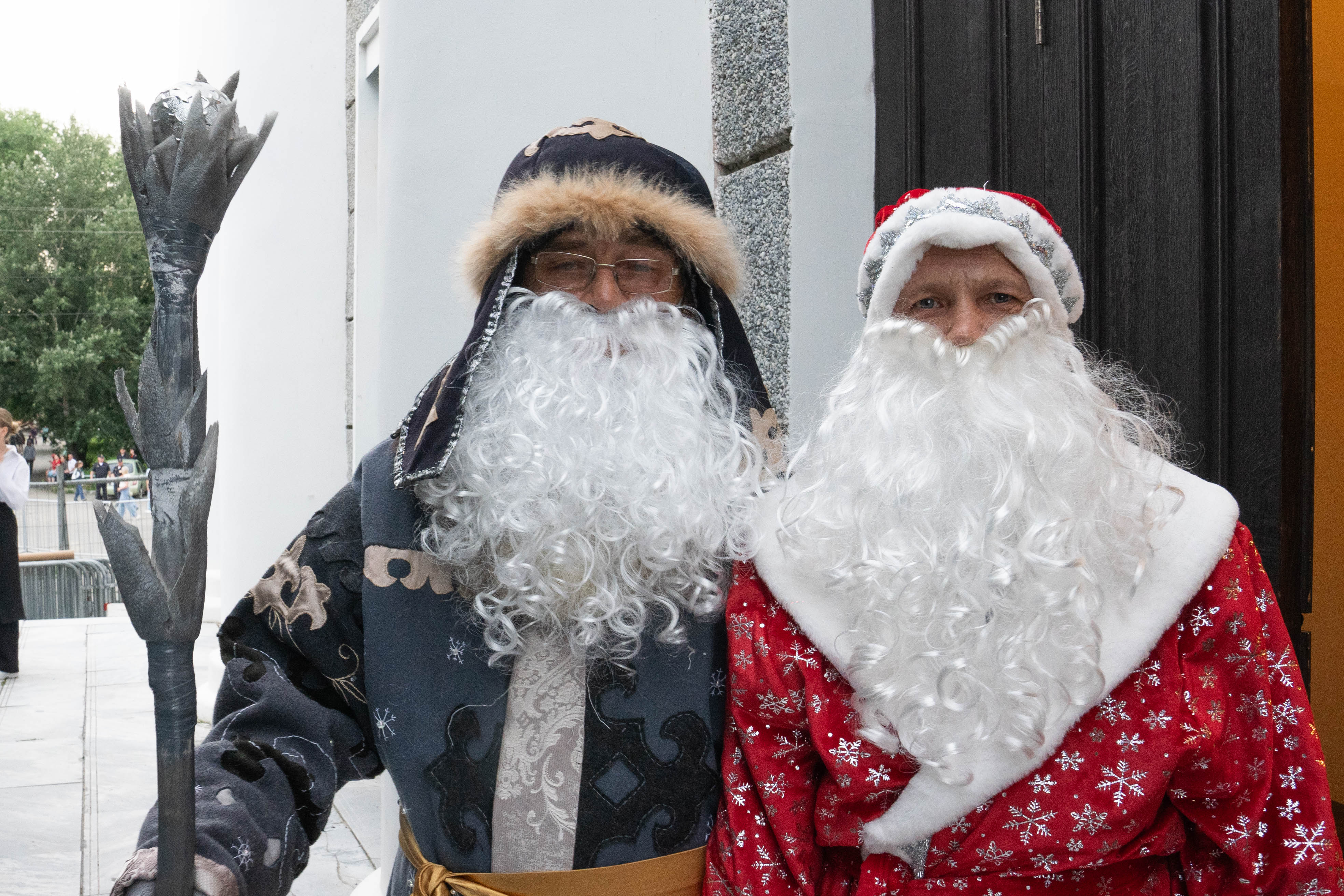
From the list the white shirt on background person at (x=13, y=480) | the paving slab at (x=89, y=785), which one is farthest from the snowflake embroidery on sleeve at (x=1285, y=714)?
the white shirt on background person at (x=13, y=480)

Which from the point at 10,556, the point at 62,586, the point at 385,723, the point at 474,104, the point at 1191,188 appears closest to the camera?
the point at 385,723

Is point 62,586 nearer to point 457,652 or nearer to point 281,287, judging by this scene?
point 281,287

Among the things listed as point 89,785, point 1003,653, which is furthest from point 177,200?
point 89,785

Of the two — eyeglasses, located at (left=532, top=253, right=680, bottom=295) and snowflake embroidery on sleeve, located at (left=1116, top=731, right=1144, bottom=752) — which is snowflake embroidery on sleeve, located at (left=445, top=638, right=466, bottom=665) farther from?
snowflake embroidery on sleeve, located at (left=1116, top=731, right=1144, bottom=752)

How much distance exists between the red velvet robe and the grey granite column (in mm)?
1473

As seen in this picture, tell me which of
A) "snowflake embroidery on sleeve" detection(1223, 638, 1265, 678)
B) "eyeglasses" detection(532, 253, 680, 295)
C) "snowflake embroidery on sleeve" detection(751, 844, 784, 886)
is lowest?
"snowflake embroidery on sleeve" detection(751, 844, 784, 886)

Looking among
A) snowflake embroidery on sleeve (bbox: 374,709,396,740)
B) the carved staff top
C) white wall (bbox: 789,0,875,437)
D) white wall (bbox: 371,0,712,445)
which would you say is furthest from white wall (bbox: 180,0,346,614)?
the carved staff top

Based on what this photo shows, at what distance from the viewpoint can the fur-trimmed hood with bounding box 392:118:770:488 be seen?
1832mm

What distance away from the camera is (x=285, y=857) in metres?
1.61

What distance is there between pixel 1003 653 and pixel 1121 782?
23cm

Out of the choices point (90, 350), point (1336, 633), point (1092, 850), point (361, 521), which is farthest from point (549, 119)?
point (90, 350)

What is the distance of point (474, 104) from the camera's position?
3260 mm

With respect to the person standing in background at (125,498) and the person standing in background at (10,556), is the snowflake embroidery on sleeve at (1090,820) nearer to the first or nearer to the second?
the person standing in background at (10,556)

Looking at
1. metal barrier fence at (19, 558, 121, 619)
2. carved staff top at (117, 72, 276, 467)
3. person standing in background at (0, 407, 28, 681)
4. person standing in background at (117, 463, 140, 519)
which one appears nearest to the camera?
carved staff top at (117, 72, 276, 467)
